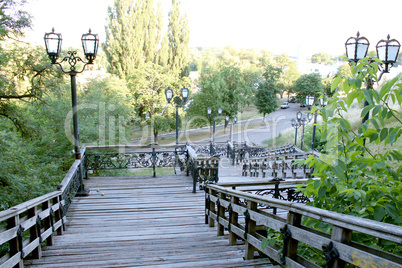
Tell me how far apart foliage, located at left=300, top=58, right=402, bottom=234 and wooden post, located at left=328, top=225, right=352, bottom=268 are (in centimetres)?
25

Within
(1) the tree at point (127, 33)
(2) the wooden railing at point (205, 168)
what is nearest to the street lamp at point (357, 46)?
(2) the wooden railing at point (205, 168)

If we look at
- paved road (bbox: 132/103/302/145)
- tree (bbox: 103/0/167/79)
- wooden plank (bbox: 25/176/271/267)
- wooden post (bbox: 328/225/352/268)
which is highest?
tree (bbox: 103/0/167/79)

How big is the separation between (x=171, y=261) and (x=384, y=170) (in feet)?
8.99

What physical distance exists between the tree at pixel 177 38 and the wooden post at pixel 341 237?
36.7m

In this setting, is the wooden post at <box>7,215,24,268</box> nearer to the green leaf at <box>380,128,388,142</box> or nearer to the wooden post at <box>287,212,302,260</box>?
the wooden post at <box>287,212,302,260</box>

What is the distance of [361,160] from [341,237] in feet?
2.41

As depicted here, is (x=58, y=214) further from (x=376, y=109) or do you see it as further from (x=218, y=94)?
(x=218, y=94)

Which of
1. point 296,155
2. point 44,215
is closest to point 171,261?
point 44,215

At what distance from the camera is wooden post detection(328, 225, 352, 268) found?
205 cm

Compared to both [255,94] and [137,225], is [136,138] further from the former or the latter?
[137,225]

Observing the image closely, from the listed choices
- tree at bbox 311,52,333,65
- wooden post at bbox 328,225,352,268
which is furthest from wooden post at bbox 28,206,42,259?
tree at bbox 311,52,333,65

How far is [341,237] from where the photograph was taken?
2066 millimetres

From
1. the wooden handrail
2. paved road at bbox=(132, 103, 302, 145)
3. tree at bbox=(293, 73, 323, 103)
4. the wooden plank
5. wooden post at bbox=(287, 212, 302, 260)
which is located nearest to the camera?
wooden post at bbox=(287, 212, 302, 260)

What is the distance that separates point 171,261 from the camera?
3.69 meters
